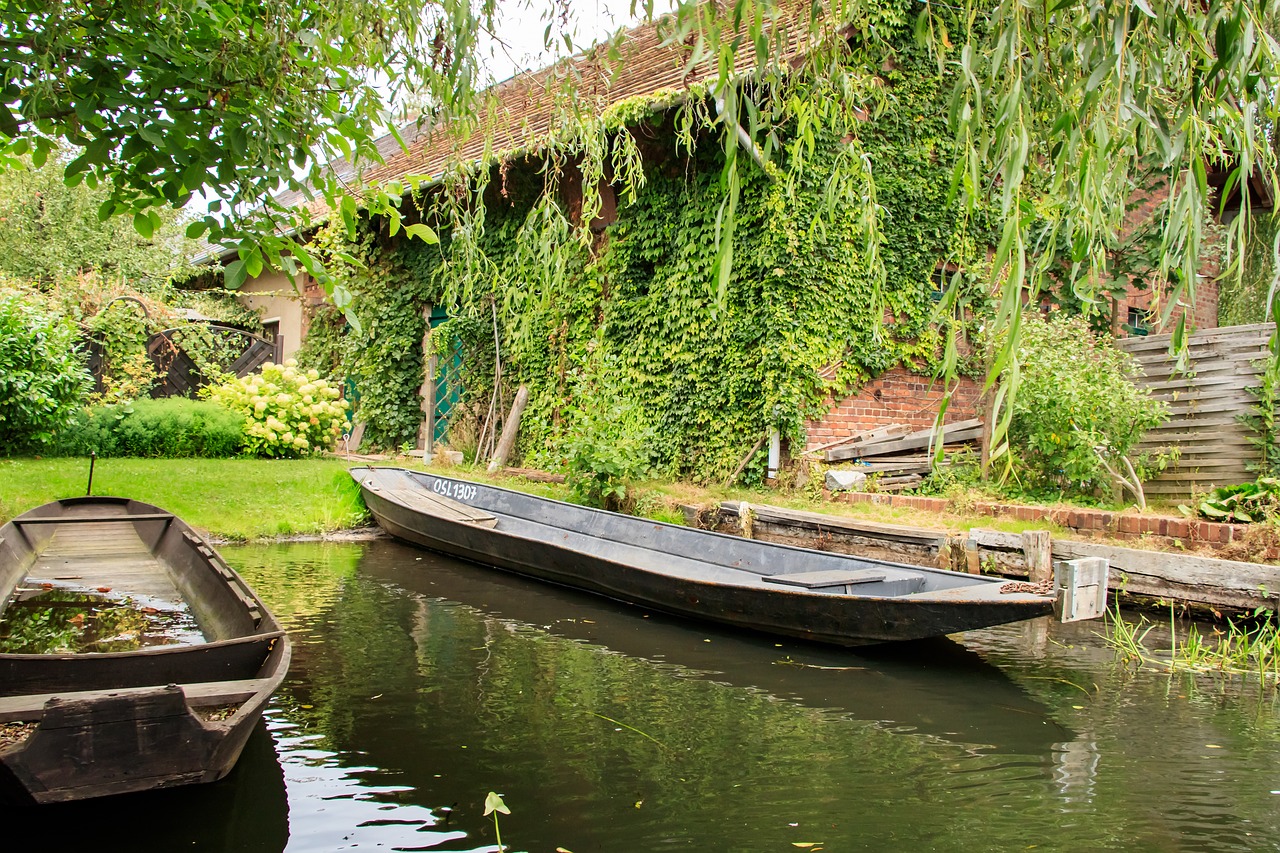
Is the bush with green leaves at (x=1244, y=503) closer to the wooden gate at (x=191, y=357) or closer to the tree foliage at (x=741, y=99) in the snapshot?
the tree foliage at (x=741, y=99)

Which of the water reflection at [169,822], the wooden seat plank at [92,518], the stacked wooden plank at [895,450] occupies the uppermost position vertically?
the stacked wooden plank at [895,450]

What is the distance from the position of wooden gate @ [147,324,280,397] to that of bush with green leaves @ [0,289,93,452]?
2.71 m

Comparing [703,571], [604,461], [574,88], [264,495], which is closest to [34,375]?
[264,495]

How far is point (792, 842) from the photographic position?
2.76 m

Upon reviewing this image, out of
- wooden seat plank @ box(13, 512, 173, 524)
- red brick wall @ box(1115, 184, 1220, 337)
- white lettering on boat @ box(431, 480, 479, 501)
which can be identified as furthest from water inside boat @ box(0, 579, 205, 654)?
red brick wall @ box(1115, 184, 1220, 337)

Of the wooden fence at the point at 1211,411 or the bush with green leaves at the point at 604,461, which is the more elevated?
the wooden fence at the point at 1211,411

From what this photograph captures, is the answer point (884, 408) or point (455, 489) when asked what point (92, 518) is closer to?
point (455, 489)

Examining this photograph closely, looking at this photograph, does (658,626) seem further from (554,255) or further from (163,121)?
(163,121)

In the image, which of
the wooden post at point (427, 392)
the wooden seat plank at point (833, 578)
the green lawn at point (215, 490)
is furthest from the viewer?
the wooden post at point (427, 392)

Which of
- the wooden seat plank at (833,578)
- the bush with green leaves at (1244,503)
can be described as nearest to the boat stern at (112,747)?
the wooden seat plank at (833,578)

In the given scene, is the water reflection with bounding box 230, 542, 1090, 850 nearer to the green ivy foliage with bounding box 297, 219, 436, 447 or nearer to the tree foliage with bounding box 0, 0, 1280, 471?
the tree foliage with bounding box 0, 0, 1280, 471

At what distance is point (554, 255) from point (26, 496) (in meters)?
6.61

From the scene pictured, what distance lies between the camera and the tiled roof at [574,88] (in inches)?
134

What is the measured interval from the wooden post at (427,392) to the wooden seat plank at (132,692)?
957 centimetres
